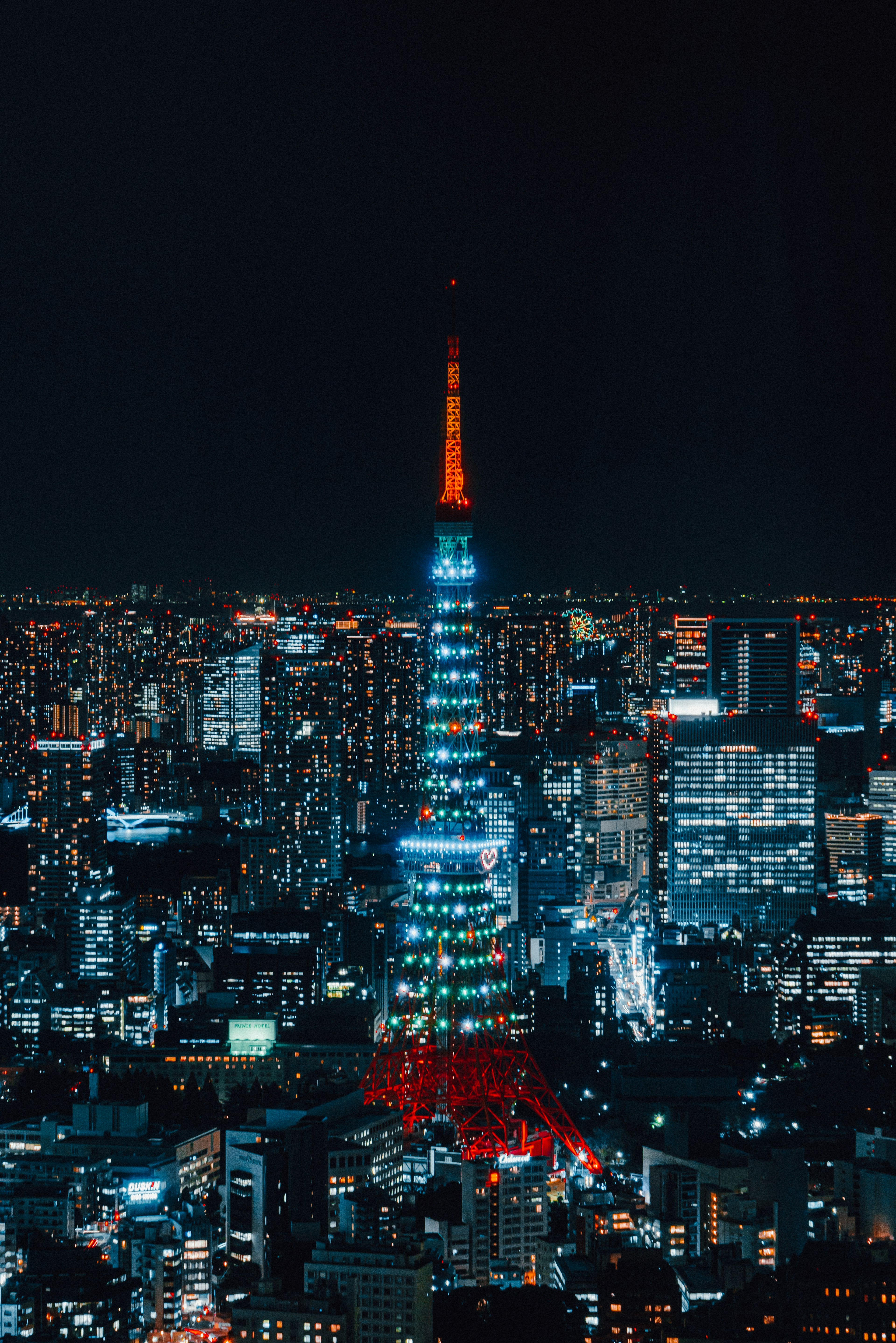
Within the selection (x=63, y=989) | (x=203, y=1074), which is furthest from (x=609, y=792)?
(x=203, y=1074)

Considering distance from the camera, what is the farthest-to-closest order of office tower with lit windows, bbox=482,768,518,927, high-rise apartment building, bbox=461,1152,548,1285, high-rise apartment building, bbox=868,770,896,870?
1. high-rise apartment building, bbox=868,770,896,870
2. office tower with lit windows, bbox=482,768,518,927
3. high-rise apartment building, bbox=461,1152,548,1285

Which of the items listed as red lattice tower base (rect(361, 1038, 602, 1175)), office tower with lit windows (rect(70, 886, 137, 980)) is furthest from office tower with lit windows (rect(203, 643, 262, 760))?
red lattice tower base (rect(361, 1038, 602, 1175))

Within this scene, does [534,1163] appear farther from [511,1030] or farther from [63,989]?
[63,989]

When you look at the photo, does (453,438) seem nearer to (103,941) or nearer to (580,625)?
(103,941)

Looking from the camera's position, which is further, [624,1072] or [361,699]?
[361,699]

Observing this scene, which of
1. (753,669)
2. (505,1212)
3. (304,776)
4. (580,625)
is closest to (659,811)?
(753,669)

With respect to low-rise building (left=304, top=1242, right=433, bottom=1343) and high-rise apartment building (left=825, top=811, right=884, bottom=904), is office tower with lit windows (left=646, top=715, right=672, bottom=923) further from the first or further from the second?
low-rise building (left=304, top=1242, right=433, bottom=1343)

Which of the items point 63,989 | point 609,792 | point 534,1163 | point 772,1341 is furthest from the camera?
point 609,792
